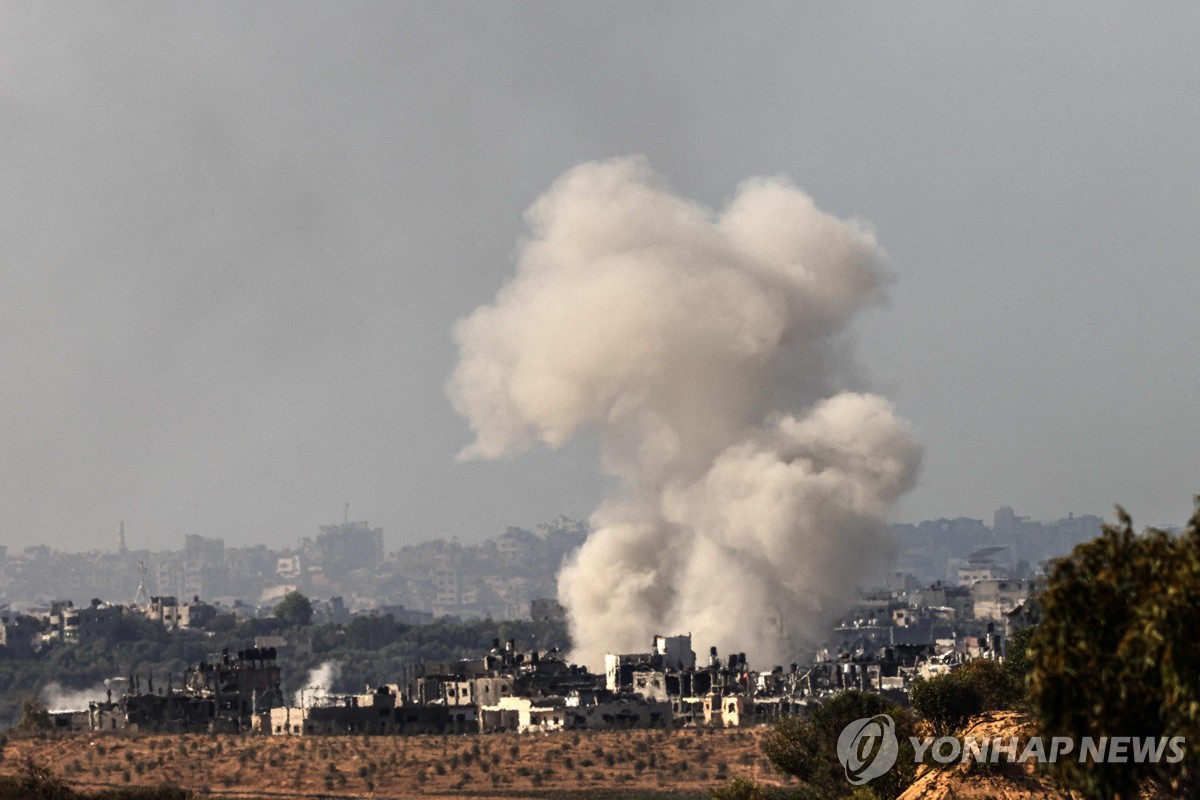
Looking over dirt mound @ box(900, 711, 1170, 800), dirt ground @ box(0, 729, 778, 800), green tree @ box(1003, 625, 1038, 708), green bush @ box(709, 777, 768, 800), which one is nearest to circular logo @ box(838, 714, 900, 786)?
green bush @ box(709, 777, 768, 800)

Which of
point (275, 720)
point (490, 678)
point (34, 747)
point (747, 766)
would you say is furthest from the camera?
point (490, 678)

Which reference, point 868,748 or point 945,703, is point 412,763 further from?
point 945,703

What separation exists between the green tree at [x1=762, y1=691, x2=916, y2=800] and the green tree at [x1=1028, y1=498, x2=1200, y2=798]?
86.8ft

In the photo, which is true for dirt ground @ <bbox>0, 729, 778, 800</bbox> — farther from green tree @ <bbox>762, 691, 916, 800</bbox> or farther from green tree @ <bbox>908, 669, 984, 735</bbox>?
green tree @ <bbox>908, 669, 984, 735</bbox>

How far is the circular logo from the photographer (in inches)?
→ 2072

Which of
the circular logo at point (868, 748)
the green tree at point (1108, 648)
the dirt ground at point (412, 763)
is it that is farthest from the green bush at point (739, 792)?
the green tree at point (1108, 648)

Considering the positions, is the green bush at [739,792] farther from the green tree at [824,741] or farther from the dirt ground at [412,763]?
the dirt ground at [412,763]

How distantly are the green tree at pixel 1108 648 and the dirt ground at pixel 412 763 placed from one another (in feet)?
174

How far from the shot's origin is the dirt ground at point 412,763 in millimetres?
83250

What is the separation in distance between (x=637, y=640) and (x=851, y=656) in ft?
51.0

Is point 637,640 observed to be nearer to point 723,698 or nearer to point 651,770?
point 723,698

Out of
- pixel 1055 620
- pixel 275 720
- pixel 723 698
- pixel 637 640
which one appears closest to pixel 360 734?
pixel 275 720

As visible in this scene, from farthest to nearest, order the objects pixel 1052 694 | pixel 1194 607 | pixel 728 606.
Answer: pixel 728 606 < pixel 1052 694 < pixel 1194 607

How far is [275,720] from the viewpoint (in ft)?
372
